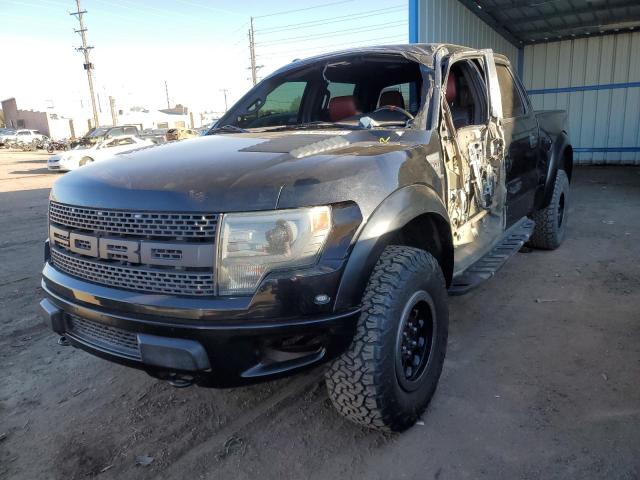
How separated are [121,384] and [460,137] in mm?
2584

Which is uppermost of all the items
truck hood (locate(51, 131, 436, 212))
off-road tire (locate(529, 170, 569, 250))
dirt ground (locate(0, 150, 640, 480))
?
truck hood (locate(51, 131, 436, 212))

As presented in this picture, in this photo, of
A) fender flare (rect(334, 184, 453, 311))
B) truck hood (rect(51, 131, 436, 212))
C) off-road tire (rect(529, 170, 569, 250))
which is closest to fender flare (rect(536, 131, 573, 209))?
off-road tire (rect(529, 170, 569, 250))

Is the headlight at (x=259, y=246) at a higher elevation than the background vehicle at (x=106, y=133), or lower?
lower

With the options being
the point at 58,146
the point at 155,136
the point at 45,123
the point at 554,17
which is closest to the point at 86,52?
the point at 58,146

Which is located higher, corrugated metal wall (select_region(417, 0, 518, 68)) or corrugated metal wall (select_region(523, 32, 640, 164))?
corrugated metal wall (select_region(417, 0, 518, 68))

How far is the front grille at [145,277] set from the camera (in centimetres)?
194

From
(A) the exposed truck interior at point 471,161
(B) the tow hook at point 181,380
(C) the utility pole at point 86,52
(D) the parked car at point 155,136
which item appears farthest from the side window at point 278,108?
(C) the utility pole at point 86,52

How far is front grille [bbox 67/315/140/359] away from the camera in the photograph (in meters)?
2.12

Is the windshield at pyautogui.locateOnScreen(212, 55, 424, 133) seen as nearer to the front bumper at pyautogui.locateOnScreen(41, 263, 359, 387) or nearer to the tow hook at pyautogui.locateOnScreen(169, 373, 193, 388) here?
the front bumper at pyautogui.locateOnScreen(41, 263, 359, 387)

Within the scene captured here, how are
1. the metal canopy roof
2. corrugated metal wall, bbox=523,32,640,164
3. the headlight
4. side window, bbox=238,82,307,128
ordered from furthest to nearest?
corrugated metal wall, bbox=523,32,640,164
the metal canopy roof
side window, bbox=238,82,307,128
the headlight

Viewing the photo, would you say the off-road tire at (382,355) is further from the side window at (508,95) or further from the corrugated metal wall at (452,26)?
the corrugated metal wall at (452,26)

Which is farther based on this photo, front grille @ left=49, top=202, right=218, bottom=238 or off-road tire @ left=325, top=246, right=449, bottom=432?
off-road tire @ left=325, top=246, right=449, bottom=432

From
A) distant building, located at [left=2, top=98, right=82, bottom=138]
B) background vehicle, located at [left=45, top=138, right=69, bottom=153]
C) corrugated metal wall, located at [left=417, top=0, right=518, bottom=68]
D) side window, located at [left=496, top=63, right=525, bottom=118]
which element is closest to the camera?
side window, located at [left=496, top=63, right=525, bottom=118]

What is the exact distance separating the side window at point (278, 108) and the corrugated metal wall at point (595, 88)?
36.1 feet
